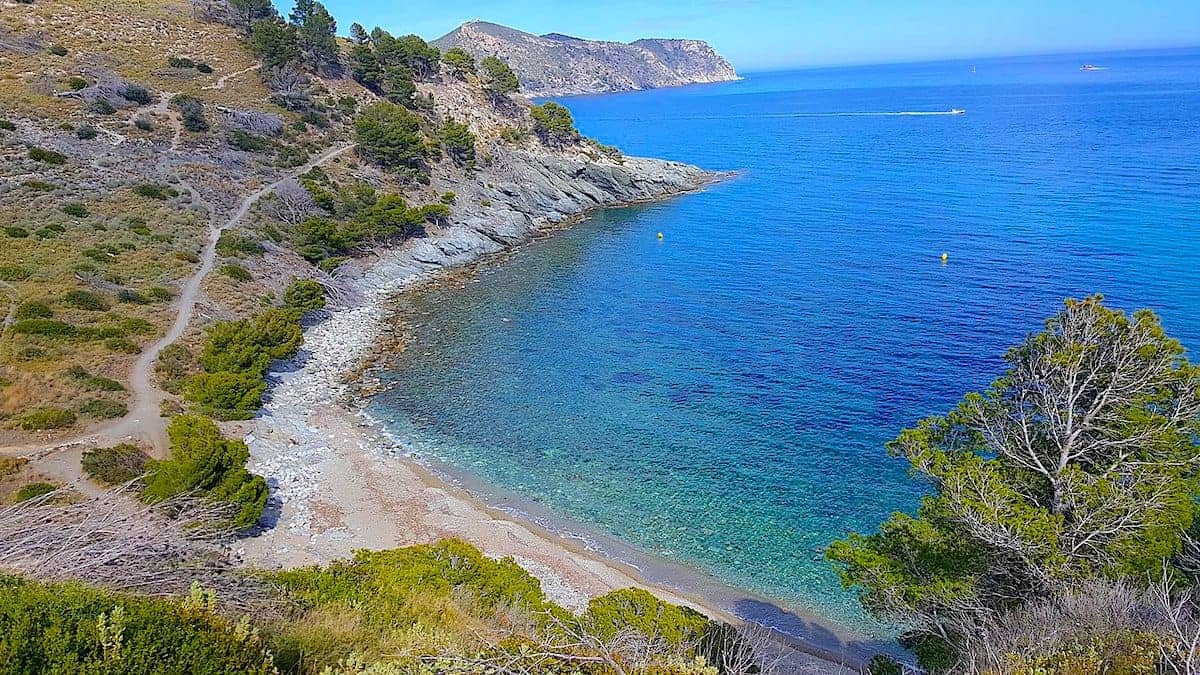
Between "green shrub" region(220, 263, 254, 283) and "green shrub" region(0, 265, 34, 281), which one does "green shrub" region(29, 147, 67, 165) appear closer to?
"green shrub" region(220, 263, 254, 283)

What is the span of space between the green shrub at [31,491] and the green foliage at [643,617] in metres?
15.4

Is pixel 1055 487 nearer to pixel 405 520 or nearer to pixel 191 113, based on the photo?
pixel 405 520

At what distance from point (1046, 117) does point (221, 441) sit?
152 metres

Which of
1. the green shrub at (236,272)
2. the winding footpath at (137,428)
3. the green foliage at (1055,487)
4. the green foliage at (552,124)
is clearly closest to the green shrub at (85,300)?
the winding footpath at (137,428)

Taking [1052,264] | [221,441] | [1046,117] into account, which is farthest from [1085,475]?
[1046,117]

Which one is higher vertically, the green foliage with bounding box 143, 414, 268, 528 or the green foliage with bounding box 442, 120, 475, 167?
the green foliage with bounding box 442, 120, 475, 167

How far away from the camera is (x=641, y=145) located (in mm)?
125188

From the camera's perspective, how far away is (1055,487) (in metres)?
13.7

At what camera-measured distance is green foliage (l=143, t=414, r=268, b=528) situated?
69.5 feet

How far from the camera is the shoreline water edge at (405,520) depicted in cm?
2136

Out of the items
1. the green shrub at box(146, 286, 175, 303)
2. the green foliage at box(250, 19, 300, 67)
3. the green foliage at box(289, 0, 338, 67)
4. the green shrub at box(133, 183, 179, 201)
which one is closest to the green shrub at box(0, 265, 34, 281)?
the green shrub at box(146, 286, 175, 303)

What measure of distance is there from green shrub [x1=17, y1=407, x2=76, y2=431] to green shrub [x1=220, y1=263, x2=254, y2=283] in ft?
60.2

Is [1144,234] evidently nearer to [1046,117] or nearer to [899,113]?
[1046,117]

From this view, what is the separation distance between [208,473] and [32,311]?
1682cm
